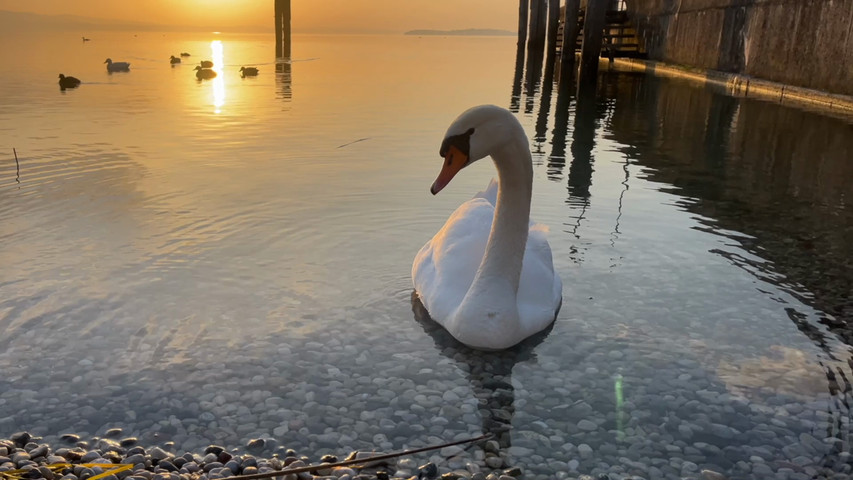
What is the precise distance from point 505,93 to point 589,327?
19000mm

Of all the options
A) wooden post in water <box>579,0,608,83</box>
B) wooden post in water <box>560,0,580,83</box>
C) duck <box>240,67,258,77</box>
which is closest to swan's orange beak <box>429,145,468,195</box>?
wooden post in water <box>579,0,608,83</box>

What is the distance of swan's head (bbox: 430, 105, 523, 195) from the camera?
4.47 meters

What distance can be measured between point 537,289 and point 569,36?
25783 millimetres

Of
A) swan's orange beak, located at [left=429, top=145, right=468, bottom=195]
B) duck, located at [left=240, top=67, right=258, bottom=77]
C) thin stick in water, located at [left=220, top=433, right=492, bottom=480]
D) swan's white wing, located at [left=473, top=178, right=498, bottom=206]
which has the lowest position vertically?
thin stick in water, located at [left=220, top=433, right=492, bottom=480]

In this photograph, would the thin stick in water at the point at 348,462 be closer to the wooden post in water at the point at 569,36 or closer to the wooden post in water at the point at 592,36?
the wooden post in water at the point at 592,36

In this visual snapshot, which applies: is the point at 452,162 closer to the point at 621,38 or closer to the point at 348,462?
the point at 348,462

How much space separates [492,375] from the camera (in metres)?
4.62

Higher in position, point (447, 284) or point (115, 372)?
point (447, 284)

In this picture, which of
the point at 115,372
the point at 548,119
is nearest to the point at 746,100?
the point at 548,119

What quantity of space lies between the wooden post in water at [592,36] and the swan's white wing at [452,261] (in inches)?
836

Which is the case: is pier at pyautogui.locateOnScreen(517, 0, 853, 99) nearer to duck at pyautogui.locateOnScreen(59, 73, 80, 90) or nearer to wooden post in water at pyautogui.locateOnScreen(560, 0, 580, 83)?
wooden post in water at pyautogui.locateOnScreen(560, 0, 580, 83)

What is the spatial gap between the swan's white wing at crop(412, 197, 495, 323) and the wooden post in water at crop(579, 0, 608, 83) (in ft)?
69.7

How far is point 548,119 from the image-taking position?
17.1m

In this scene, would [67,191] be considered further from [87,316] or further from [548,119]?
[548,119]
